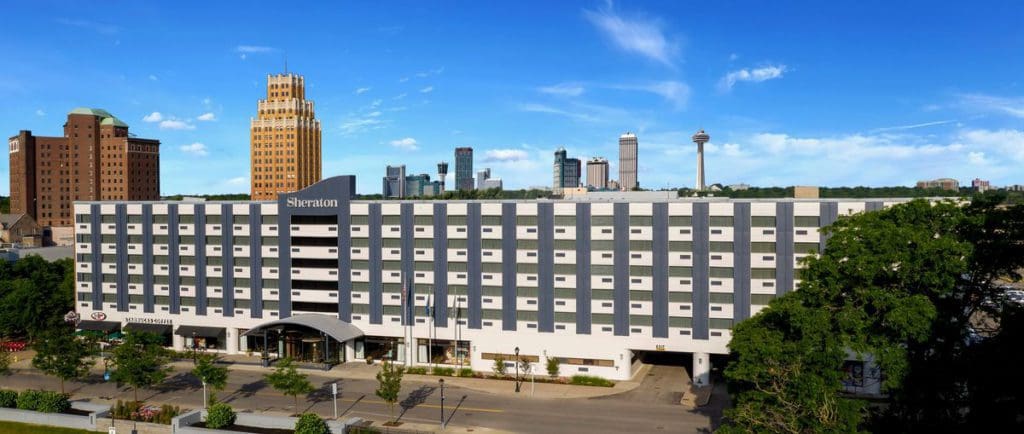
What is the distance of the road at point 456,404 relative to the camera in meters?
51.7

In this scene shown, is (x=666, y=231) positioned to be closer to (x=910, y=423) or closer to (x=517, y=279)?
(x=517, y=279)

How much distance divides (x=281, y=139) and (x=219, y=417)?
400 feet

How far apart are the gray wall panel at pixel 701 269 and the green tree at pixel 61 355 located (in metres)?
54.1

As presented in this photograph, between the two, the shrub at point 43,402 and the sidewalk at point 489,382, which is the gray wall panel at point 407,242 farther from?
the shrub at point 43,402

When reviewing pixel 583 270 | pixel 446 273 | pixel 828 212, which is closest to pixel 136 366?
pixel 446 273

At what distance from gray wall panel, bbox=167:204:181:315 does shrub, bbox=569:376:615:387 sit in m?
45.2

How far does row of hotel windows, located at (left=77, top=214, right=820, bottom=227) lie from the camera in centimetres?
6162

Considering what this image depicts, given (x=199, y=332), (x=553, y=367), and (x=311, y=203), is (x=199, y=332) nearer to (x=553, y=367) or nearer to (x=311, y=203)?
(x=311, y=203)

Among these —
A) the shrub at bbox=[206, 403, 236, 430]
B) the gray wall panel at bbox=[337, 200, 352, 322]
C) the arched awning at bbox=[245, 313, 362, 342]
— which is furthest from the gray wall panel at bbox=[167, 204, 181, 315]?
the shrub at bbox=[206, 403, 236, 430]

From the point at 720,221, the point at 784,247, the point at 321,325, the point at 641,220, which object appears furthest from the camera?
the point at 321,325

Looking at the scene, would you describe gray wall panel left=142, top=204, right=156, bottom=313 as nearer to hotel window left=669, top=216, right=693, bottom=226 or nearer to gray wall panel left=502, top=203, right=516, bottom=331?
gray wall panel left=502, top=203, right=516, bottom=331

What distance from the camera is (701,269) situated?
6316 cm

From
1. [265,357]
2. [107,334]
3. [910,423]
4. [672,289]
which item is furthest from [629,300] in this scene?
[107,334]

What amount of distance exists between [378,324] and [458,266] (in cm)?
1062
